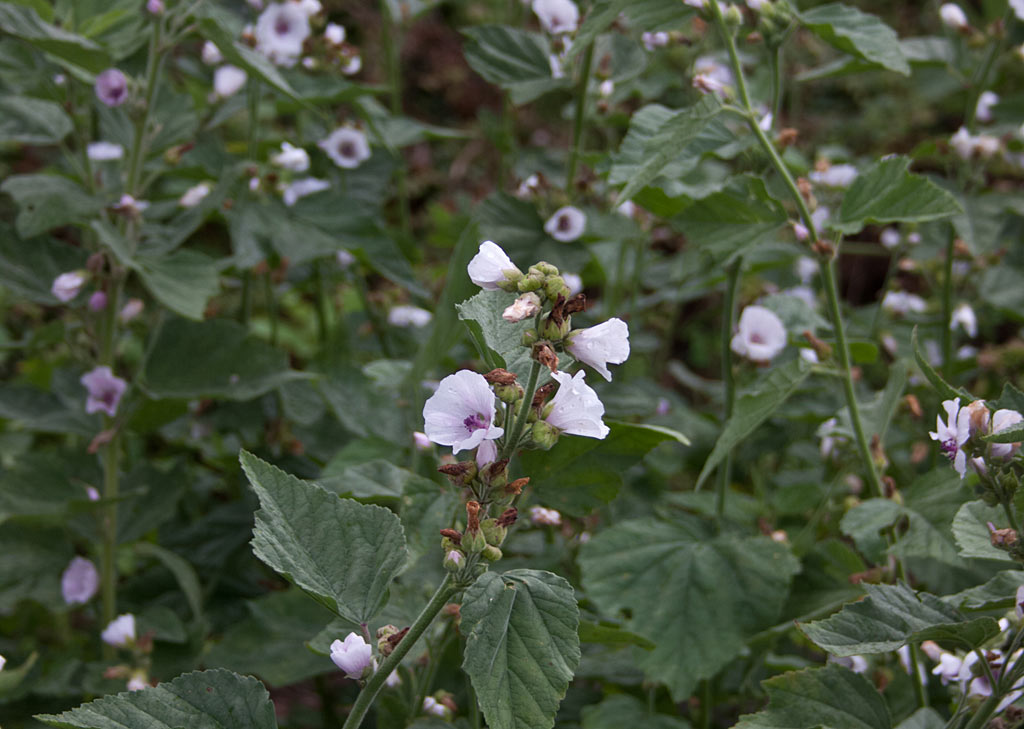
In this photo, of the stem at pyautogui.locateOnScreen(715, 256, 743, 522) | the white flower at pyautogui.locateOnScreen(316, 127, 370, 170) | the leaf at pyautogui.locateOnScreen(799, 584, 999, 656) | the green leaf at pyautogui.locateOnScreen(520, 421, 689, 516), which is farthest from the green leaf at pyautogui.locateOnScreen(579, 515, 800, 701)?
the white flower at pyautogui.locateOnScreen(316, 127, 370, 170)

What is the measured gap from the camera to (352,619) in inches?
50.0

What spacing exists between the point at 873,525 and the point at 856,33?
0.96 m

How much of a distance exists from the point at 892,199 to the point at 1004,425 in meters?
0.57

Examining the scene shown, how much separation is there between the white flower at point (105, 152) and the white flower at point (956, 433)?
1.97 meters

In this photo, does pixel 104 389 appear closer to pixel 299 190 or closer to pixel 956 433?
pixel 299 190

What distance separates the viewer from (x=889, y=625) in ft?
4.47

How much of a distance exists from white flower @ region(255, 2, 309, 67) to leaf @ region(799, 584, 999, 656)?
196 cm

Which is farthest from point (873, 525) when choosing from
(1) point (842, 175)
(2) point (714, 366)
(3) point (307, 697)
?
(2) point (714, 366)

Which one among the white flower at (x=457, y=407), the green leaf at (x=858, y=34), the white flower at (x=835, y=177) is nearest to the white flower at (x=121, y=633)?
the white flower at (x=457, y=407)

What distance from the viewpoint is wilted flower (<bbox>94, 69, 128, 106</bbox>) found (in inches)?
82.9

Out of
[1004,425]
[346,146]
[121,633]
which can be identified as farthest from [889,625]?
[346,146]

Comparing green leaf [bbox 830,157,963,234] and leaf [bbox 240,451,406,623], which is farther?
green leaf [bbox 830,157,963,234]

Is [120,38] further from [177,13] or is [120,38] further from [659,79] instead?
[659,79]

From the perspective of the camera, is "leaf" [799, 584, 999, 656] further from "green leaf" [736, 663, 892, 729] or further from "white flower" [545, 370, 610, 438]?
"white flower" [545, 370, 610, 438]
